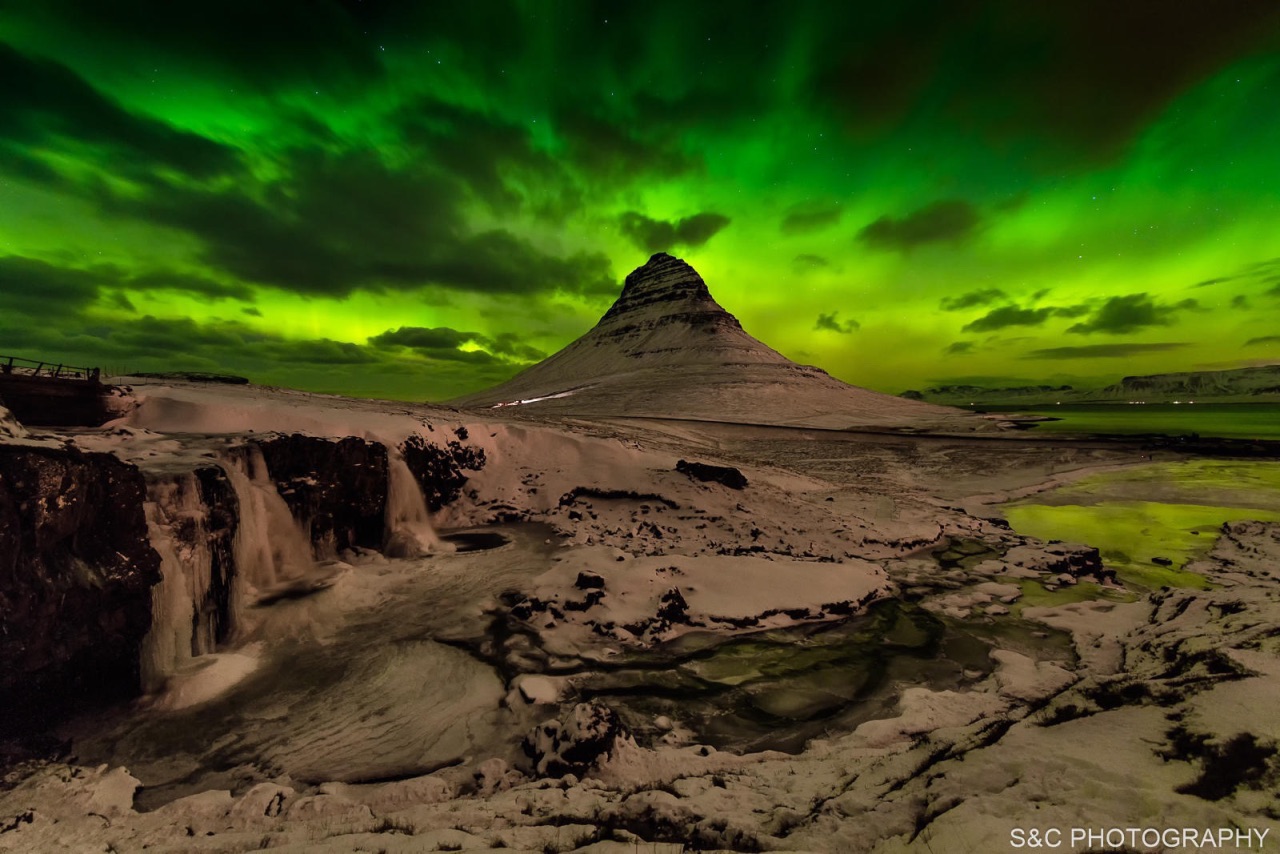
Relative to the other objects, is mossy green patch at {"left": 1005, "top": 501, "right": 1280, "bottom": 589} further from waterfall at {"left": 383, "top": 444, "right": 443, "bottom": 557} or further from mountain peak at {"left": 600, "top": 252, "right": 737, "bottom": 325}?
mountain peak at {"left": 600, "top": 252, "right": 737, "bottom": 325}

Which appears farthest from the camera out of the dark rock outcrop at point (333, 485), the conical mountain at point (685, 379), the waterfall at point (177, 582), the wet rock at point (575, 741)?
the conical mountain at point (685, 379)

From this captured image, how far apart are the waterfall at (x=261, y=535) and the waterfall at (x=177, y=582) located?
3.20 feet

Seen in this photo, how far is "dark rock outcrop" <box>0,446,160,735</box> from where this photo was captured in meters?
7.11

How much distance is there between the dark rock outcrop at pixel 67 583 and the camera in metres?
7.11

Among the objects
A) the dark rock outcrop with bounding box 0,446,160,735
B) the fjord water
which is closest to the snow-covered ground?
the dark rock outcrop with bounding box 0,446,160,735

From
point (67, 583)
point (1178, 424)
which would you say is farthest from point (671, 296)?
point (67, 583)

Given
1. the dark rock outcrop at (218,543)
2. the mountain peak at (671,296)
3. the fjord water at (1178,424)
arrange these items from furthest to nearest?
the mountain peak at (671,296) < the fjord water at (1178,424) < the dark rock outcrop at (218,543)

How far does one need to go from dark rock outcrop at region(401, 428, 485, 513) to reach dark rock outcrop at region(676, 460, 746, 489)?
877 centimetres

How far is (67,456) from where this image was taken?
26.5ft

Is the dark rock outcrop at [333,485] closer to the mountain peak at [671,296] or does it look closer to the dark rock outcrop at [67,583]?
the dark rock outcrop at [67,583]

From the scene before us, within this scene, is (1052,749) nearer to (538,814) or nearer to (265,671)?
(538,814)

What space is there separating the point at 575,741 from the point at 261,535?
34.2ft

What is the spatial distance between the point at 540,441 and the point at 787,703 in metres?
17.0

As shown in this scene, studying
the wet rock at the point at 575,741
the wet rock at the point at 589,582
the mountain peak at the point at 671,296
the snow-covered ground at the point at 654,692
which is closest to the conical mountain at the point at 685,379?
the mountain peak at the point at 671,296
